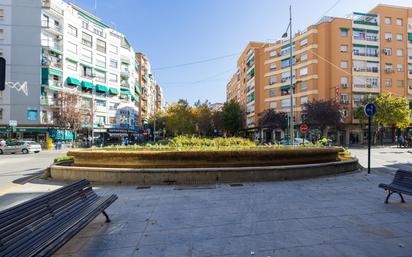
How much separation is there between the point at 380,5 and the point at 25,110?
61.4 m

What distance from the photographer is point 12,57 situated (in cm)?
3644

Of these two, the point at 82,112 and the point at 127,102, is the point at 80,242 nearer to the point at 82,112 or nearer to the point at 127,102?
the point at 82,112

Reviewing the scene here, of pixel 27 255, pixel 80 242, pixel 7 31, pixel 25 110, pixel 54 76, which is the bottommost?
pixel 80 242

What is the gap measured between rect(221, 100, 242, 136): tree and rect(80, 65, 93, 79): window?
28650 millimetres

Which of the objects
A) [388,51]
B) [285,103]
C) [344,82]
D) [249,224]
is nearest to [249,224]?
[249,224]

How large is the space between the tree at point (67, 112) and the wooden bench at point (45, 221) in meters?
36.4

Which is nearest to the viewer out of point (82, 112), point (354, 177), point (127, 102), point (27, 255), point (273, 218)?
point (27, 255)

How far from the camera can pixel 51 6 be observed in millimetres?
38031

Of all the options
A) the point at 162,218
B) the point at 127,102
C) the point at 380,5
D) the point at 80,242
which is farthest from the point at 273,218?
the point at 380,5

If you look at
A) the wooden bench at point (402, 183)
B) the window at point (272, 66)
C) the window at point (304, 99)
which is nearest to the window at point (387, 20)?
the window at point (304, 99)

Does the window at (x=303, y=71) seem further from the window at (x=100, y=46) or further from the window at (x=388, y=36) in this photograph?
the window at (x=100, y=46)

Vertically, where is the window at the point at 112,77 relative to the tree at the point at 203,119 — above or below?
Result: above

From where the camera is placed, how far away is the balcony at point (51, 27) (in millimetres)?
37438

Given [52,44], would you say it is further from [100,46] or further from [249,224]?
[249,224]
